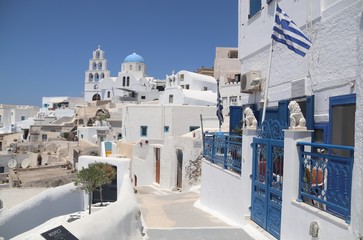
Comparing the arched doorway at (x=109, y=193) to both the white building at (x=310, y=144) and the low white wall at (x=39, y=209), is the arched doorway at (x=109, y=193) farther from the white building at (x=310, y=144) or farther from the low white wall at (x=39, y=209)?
the white building at (x=310, y=144)

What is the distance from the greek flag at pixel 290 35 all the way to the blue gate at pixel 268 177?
1616mm

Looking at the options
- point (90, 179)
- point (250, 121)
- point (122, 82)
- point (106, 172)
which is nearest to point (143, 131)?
point (106, 172)

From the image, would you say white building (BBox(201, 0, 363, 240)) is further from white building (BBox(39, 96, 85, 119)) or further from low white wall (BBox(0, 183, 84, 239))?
white building (BBox(39, 96, 85, 119))

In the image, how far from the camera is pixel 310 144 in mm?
5188

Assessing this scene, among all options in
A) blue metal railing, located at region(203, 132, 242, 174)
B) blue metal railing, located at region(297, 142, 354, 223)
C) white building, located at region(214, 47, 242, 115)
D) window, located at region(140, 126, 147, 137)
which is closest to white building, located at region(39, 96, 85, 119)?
white building, located at region(214, 47, 242, 115)

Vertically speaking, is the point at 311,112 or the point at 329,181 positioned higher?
the point at 311,112

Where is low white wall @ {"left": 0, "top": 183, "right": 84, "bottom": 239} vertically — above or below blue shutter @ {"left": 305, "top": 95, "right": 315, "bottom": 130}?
below

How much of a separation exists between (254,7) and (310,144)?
6.39 m

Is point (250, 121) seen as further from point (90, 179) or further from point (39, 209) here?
point (39, 209)

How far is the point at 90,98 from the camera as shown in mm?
69688

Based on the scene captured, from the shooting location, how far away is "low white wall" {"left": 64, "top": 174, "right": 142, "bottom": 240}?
548cm

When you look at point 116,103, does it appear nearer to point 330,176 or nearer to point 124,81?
point 124,81

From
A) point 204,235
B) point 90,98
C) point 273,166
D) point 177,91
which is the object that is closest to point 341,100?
point 273,166

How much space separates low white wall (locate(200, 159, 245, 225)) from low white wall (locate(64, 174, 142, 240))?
91.9 inches
